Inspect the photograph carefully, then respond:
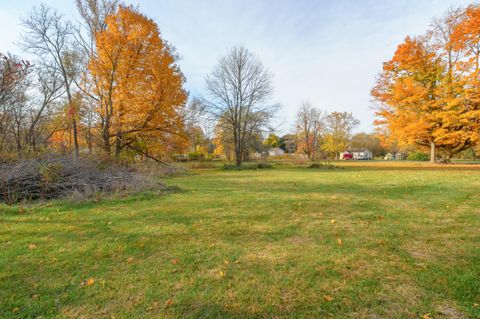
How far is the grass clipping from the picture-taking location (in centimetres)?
686

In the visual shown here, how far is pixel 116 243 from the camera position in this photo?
367cm

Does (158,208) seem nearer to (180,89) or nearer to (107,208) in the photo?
(107,208)

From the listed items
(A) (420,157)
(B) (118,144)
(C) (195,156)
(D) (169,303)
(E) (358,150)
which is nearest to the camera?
(D) (169,303)

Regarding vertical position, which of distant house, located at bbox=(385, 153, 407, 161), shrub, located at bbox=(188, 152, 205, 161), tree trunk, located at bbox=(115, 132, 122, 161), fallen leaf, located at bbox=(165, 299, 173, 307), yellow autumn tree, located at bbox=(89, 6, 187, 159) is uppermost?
yellow autumn tree, located at bbox=(89, 6, 187, 159)

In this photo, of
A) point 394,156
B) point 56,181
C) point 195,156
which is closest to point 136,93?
point 56,181

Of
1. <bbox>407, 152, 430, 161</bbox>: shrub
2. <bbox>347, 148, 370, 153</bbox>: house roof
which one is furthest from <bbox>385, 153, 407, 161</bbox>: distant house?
<bbox>407, 152, 430, 161</bbox>: shrub

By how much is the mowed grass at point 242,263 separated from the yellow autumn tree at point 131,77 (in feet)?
27.0

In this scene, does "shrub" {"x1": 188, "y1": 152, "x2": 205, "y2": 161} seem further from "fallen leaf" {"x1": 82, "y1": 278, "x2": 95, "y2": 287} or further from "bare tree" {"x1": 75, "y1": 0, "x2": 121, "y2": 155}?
"fallen leaf" {"x1": 82, "y1": 278, "x2": 95, "y2": 287}

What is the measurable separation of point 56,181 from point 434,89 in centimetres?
2441

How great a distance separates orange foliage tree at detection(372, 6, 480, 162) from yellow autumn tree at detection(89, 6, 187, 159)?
1745cm

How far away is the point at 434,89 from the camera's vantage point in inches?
688

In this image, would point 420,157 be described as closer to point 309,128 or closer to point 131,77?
point 309,128

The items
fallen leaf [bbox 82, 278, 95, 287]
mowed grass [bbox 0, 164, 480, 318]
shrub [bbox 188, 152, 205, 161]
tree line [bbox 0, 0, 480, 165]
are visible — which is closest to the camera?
mowed grass [bbox 0, 164, 480, 318]

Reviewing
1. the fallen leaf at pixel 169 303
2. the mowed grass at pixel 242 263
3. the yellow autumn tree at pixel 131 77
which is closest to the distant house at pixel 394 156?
the yellow autumn tree at pixel 131 77
